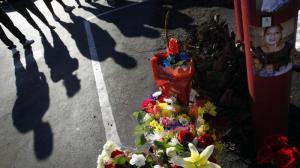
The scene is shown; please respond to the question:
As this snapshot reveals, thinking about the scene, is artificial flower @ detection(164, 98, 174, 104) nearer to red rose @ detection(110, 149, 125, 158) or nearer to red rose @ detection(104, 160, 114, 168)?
red rose @ detection(110, 149, 125, 158)

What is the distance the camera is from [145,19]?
7.72 meters

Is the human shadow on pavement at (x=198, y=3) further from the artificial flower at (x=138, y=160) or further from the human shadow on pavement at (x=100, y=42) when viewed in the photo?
the artificial flower at (x=138, y=160)

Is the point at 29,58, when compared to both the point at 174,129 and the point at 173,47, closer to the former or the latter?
the point at 173,47

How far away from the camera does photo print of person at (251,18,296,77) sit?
108 inches

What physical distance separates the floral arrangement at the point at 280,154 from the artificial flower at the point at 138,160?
0.99 m

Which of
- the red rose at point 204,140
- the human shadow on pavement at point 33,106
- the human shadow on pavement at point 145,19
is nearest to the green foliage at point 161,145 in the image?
the red rose at point 204,140

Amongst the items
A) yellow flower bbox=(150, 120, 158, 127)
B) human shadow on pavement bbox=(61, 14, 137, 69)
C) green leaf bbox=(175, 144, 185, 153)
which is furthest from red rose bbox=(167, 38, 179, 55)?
human shadow on pavement bbox=(61, 14, 137, 69)

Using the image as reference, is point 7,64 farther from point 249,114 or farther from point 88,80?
point 249,114

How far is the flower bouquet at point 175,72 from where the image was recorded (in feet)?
11.9

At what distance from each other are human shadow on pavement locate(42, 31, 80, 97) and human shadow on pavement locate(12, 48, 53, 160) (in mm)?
293

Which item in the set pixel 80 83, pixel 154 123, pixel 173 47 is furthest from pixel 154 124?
pixel 80 83

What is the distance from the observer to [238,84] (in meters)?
3.88

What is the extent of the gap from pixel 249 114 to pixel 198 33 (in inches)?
45.3

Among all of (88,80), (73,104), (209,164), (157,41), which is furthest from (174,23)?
(209,164)
